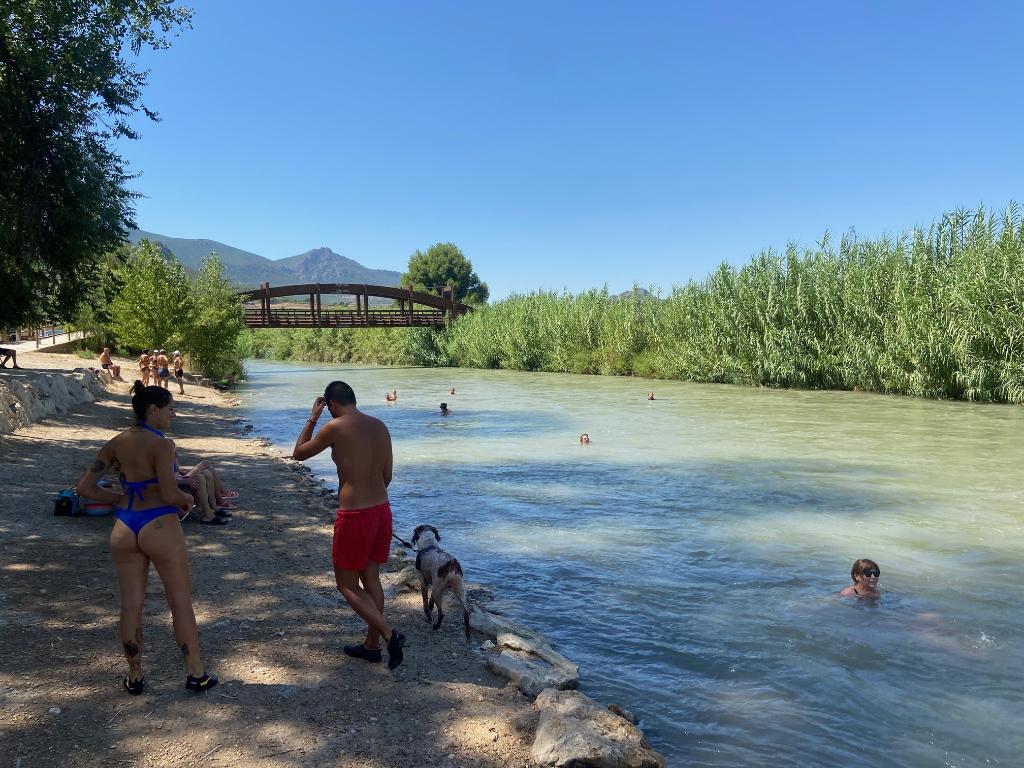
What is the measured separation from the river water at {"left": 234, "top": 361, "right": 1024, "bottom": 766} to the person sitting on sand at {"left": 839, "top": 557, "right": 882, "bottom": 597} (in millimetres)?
86

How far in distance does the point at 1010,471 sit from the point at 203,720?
48.4ft

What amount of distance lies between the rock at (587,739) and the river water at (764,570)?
45 centimetres

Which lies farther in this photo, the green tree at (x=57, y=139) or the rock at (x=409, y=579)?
the green tree at (x=57, y=139)

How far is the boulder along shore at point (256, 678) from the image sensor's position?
4.09 metres

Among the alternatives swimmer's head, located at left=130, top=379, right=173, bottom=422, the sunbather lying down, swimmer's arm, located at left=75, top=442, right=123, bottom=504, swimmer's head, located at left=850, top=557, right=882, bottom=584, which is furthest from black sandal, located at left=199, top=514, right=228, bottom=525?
swimmer's head, located at left=850, top=557, right=882, bottom=584

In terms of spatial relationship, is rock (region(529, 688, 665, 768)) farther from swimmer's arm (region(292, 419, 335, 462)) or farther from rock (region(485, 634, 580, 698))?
swimmer's arm (region(292, 419, 335, 462))

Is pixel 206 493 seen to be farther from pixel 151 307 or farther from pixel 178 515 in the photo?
pixel 151 307

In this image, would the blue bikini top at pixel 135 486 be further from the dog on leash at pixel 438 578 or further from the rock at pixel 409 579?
the rock at pixel 409 579

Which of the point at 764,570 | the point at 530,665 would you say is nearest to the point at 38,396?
the point at 530,665

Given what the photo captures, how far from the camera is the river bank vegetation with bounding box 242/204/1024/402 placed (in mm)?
24188

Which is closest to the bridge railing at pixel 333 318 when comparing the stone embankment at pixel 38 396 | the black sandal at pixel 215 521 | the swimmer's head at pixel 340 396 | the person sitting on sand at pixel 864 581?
the stone embankment at pixel 38 396

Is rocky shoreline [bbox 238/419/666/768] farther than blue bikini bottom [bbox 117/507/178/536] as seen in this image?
No

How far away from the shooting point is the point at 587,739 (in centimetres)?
411

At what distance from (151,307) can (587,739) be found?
34835 mm
